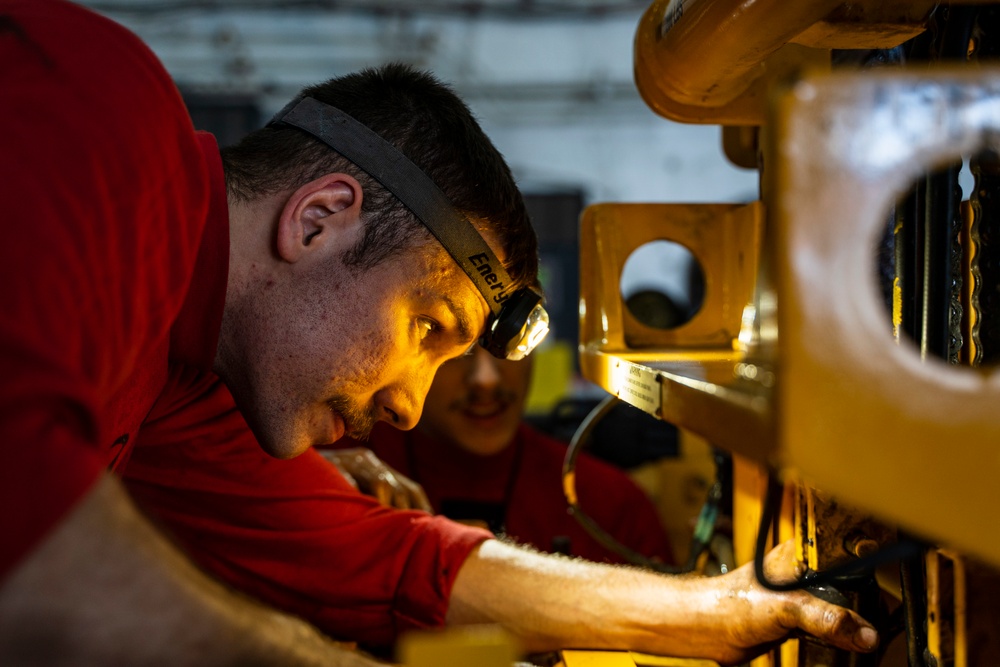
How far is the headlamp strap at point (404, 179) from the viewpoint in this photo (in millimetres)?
911

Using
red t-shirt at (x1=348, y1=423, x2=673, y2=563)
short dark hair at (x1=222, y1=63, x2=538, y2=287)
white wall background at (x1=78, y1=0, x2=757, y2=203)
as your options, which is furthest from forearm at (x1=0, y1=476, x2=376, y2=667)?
white wall background at (x1=78, y1=0, x2=757, y2=203)

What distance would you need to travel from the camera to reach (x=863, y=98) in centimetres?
39

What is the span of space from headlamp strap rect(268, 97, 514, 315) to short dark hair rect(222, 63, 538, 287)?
11 mm

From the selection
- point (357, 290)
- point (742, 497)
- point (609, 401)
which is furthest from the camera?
point (609, 401)

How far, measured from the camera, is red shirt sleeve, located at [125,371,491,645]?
1.10 meters

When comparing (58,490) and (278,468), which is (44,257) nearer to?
(58,490)

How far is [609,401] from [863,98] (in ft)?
2.95

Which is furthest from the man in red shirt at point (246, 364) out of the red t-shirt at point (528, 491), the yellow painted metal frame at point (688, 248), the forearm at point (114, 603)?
the red t-shirt at point (528, 491)

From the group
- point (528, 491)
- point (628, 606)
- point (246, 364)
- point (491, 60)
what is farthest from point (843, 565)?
point (491, 60)

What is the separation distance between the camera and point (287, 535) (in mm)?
1125

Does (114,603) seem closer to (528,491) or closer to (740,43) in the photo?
(740,43)

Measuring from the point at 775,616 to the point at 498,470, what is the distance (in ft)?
3.78

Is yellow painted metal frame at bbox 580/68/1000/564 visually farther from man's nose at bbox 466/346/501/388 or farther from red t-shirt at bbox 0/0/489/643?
man's nose at bbox 466/346/501/388

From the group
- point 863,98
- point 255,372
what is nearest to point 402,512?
point 255,372
